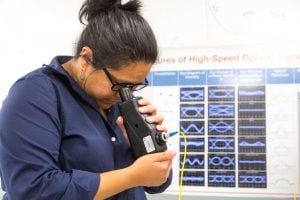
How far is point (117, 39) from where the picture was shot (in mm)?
853

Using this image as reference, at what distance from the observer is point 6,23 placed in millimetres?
1927

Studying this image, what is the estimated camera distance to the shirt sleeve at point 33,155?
735 mm

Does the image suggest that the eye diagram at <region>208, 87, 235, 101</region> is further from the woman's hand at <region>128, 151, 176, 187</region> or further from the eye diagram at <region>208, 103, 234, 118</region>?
the woman's hand at <region>128, 151, 176, 187</region>

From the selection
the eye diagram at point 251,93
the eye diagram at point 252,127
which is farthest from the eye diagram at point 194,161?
the eye diagram at point 251,93

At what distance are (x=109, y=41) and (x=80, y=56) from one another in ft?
0.31

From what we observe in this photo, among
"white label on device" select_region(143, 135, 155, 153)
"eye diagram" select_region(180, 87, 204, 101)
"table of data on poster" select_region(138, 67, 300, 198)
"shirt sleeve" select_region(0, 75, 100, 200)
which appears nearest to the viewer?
"shirt sleeve" select_region(0, 75, 100, 200)

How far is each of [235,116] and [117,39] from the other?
953 millimetres

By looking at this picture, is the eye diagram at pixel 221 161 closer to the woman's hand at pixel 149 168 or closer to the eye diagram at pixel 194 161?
the eye diagram at pixel 194 161

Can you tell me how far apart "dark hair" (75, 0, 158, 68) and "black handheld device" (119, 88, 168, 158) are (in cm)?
8

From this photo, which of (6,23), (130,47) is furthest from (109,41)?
(6,23)

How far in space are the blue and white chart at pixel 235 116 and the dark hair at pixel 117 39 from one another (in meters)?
0.84

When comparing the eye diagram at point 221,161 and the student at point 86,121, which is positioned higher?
the student at point 86,121

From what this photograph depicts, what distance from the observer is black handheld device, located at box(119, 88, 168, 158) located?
839mm

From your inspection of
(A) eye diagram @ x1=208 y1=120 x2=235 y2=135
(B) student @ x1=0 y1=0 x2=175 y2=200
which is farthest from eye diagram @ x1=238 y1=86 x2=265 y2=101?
(B) student @ x1=0 y1=0 x2=175 y2=200
